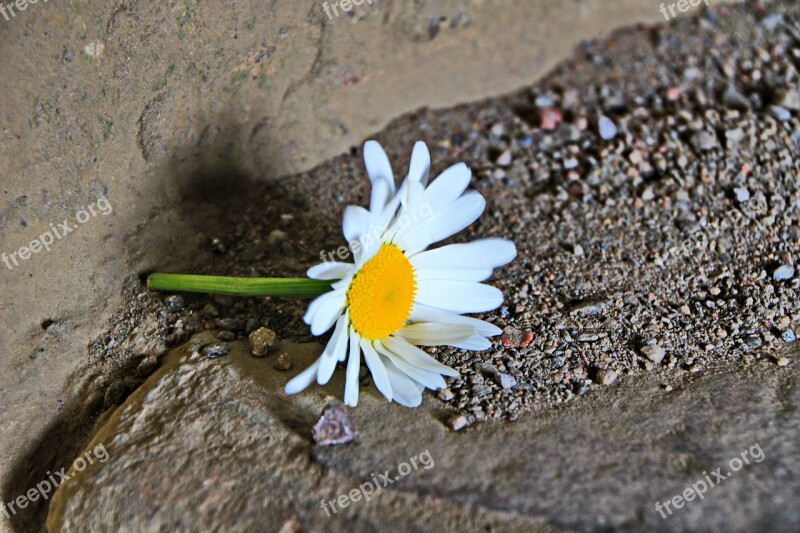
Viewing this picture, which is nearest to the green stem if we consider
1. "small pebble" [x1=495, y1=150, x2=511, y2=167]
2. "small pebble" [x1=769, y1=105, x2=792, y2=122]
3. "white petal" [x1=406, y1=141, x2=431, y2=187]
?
"white petal" [x1=406, y1=141, x2=431, y2=187]

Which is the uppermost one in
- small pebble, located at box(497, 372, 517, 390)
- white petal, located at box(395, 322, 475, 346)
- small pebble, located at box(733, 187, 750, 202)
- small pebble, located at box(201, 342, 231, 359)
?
small pebble, located at box(201, 342, 231, 359)

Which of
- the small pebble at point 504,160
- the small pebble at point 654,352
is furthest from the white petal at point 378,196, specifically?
the small pebble at point 504,160

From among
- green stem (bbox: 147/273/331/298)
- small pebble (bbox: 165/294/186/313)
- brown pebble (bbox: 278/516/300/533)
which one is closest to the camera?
brown pebble (bbox: 278/516/300/533)

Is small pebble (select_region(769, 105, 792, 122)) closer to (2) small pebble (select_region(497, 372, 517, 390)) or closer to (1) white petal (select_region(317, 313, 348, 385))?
(2) small pebble (select_region(497, 372, 517, 390))

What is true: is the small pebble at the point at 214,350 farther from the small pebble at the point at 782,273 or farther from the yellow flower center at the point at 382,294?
the small pebble at the point at 782,273

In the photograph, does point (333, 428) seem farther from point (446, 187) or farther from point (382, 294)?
point (446, 187)

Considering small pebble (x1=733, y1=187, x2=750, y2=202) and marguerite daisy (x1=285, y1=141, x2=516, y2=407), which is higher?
marguerite daisy (x1=285, y1=141, x2=516, y2=407)

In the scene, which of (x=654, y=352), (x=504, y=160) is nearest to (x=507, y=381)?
(x=654, y=352)

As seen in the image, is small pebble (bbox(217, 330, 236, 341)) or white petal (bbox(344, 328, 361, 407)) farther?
small pebble (bbox(217, 330, 236, 341))
